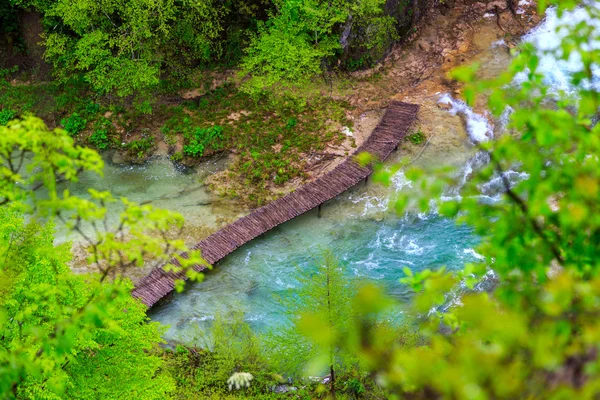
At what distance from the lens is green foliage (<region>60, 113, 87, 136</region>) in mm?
22891

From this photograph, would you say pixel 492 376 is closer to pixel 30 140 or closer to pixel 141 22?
pixel 30 140

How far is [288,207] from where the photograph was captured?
19.3 metres

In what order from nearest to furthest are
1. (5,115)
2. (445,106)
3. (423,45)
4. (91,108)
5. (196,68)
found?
1. (445,106)
2. (5,115)
3. (91,108)
4. (196,68)
5. (423,45)

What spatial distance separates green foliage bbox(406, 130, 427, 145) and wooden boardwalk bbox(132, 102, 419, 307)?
0.26 m

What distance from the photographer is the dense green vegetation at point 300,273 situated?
4102 mm

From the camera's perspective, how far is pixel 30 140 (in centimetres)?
571

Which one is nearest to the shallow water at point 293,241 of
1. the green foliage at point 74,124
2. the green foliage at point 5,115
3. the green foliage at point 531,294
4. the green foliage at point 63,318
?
the green foliage at point 74,124

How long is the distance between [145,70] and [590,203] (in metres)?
18.8

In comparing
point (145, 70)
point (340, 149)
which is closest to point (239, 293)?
point (340, 149)

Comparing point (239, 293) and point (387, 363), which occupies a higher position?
point (387, 363)

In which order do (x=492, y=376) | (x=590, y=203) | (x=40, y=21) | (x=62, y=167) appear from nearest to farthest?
1. (x=492, y=376)
2. (x=590, y=203)
3. (x=62, y=167)
4. (x=40, y=21)

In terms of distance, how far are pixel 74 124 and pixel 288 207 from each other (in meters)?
9.24

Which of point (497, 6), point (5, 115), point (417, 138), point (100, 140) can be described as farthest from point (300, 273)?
point (497, 6)

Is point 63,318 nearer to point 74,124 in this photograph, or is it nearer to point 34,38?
point 74,124
